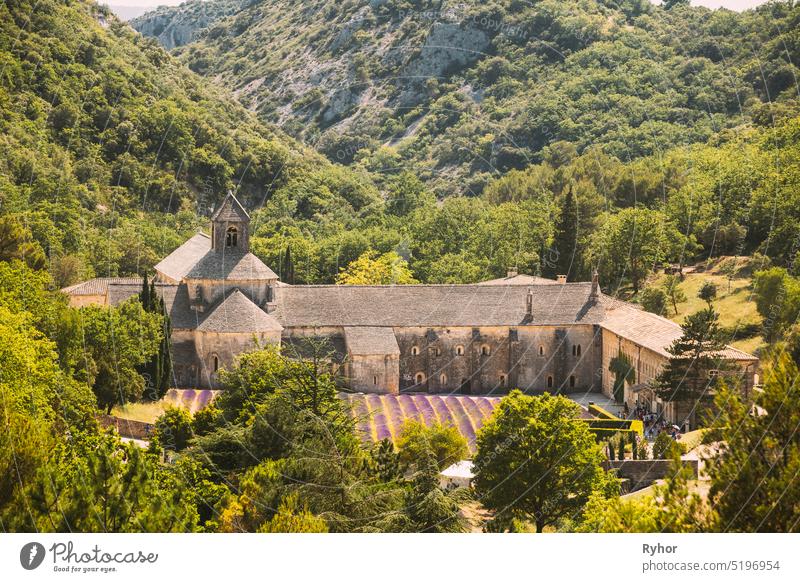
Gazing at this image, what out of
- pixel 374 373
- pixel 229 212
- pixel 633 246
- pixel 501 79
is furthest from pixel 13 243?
pixel 501 79

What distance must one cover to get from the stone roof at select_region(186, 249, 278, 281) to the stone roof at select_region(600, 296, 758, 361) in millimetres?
23179

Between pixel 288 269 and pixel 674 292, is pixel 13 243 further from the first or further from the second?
pixel 674 292

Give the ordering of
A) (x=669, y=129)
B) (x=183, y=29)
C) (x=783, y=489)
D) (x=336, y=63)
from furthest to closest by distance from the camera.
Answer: (x=183, y=29)
(x=336, y=63)
(x=669, y=129)
(x=783, y=489)

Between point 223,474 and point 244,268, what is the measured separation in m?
35.0

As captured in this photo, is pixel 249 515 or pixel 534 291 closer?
pixel 249 515

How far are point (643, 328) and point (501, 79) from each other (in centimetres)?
5996

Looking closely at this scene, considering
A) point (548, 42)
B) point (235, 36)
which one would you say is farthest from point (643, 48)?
point (235, 36)

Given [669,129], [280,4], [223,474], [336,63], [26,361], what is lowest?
[223,474]

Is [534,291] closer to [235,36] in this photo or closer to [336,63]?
[336,63]

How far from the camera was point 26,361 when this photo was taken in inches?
1953

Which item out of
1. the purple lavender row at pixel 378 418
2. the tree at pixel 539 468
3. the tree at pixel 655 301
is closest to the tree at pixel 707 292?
the tree at pixel 655 301

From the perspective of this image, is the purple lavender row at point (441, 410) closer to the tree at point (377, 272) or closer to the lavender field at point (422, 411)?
the lavender field at point (422, 411)

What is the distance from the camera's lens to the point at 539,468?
2015 inches
